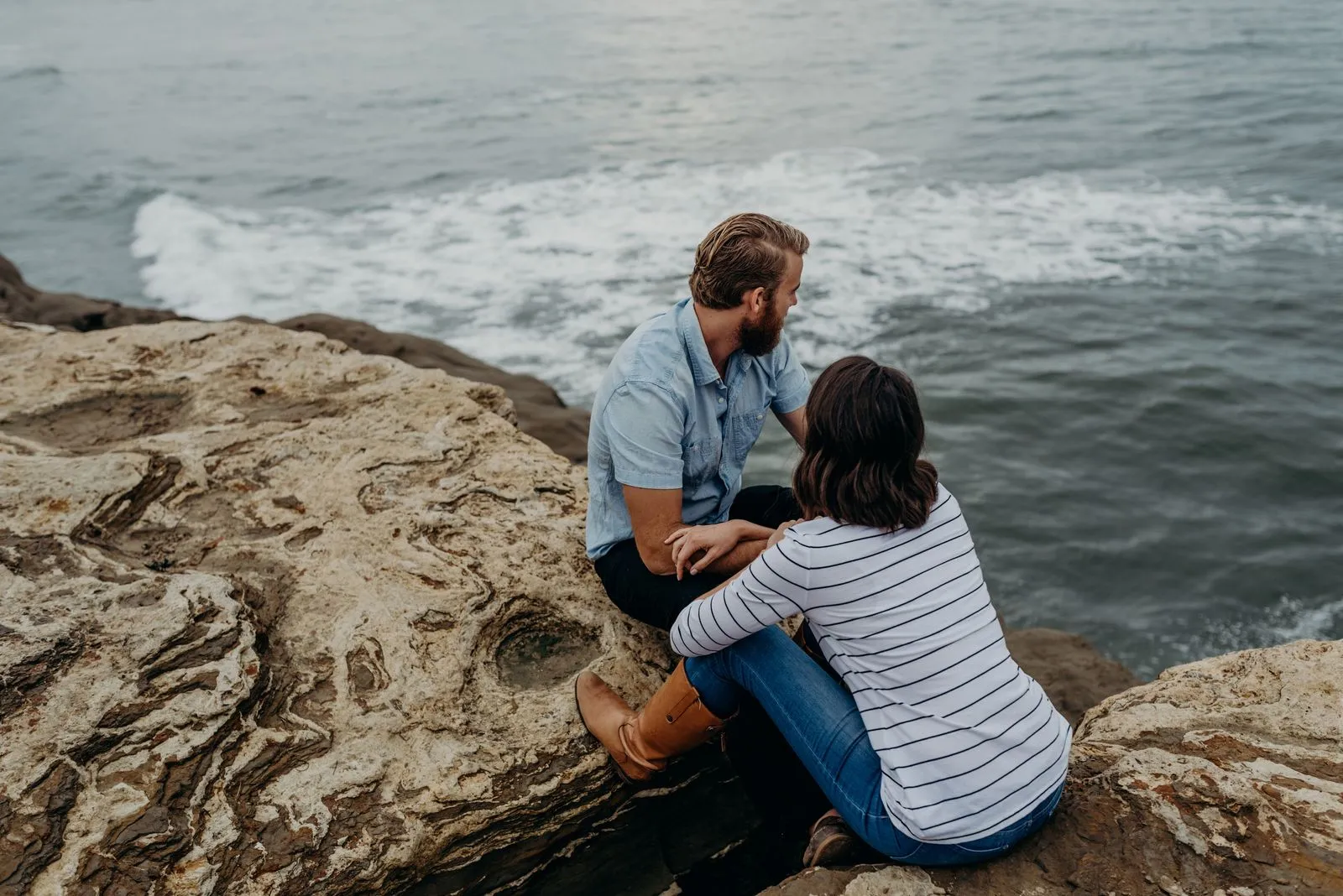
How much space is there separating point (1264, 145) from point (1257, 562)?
1043cm

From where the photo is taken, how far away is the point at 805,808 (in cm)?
332

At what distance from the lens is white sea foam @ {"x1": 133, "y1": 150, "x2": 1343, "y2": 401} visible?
440 inches

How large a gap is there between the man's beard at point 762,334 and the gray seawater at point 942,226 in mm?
4311

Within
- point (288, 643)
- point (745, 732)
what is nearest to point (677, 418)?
point (745, 732)

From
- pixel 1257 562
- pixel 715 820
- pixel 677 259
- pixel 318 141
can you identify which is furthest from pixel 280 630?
pixel 318 141

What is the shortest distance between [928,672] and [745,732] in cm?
88

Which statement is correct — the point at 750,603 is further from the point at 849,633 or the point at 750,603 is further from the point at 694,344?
the point at 694,344

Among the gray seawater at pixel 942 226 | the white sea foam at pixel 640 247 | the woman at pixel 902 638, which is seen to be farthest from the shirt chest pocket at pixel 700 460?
the white sea foam at pixel 640 247

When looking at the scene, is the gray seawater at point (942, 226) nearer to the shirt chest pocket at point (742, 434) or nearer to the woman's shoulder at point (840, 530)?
the shirt chest pocket at point (742, 434)

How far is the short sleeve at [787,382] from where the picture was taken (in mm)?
3848

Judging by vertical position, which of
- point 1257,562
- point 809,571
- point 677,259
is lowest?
point 1257,562

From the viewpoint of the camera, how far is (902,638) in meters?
2.60

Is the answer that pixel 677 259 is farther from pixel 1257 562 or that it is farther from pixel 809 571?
pixel 809 571

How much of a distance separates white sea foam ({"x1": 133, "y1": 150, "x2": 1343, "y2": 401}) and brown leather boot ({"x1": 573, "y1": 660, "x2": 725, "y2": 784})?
639 centimetres
